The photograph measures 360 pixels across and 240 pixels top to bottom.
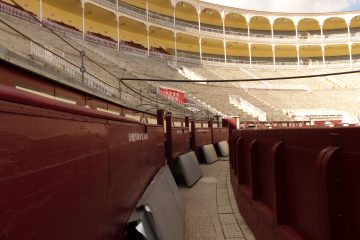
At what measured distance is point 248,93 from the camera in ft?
119

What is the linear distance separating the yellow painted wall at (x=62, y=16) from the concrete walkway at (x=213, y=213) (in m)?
24.3

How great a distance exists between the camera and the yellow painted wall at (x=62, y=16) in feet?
94.2

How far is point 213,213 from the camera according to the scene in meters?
6.49

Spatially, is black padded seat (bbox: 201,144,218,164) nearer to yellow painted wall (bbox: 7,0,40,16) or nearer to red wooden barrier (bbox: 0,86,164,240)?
red wooden barrier (bbox: 0,86,164,240)

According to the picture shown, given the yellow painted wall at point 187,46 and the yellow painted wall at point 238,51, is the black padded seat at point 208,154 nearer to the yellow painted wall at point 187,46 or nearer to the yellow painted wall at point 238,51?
the yellow painted wall at point 187,46

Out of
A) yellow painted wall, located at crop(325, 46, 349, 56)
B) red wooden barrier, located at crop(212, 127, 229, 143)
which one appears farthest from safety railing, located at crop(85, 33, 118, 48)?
yellow painted wall, located at crop(325, 46, 349, 56)

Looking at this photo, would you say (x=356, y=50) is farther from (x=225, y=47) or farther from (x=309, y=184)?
(x=309, y=184)

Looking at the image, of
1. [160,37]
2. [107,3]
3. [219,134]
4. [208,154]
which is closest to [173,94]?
[219,134]

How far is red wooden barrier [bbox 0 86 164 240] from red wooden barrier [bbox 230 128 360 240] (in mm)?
1520

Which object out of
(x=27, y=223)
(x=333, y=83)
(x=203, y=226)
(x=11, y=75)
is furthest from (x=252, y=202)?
(x=333, y=83)

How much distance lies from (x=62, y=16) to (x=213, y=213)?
92.3 feet

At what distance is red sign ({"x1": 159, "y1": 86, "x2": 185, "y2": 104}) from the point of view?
927 inches

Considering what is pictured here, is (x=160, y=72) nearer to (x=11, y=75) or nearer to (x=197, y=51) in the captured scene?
(x=197, y=51)

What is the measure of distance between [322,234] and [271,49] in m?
49.4
